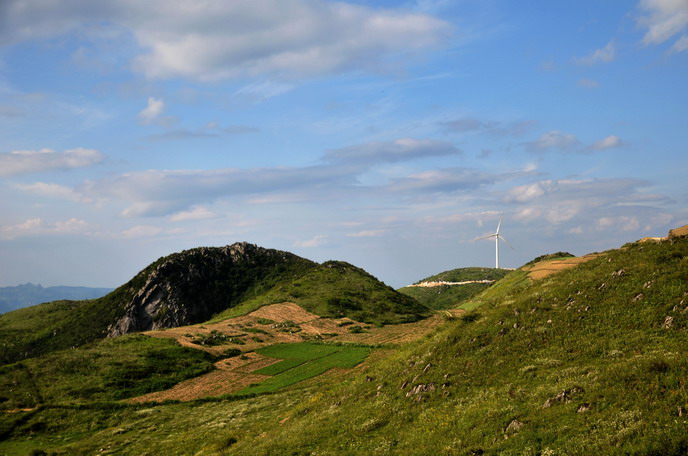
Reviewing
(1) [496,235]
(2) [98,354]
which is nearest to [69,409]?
(2) [98,354]

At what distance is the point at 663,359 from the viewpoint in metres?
22.6

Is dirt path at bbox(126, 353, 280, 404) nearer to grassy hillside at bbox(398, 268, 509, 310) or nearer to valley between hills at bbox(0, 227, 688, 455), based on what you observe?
valley between hills at bbox(0, 227, 688, 455)

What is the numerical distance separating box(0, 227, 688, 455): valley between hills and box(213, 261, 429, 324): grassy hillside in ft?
34.1

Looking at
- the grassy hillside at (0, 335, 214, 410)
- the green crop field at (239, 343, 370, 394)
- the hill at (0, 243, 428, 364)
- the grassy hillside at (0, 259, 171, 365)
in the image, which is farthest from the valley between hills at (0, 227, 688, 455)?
the grassy hillside at (0, 259, 171, 365)

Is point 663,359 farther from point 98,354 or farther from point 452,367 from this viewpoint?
point 98,354

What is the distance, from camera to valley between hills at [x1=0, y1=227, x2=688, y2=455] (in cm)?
2184

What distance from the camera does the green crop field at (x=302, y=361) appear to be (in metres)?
62.2

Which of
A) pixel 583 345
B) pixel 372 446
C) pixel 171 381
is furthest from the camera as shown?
pixel 171 381

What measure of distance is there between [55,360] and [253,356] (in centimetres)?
3268

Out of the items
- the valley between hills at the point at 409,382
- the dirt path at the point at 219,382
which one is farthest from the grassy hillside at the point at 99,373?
the dirt path at the point at 219,382

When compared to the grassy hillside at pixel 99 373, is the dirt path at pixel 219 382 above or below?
below

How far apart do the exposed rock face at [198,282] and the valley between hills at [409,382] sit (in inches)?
1581

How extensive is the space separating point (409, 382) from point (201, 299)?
402 feet

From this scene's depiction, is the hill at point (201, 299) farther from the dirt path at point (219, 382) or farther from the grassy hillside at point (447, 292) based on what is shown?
the dirt path at point (219, 382)
